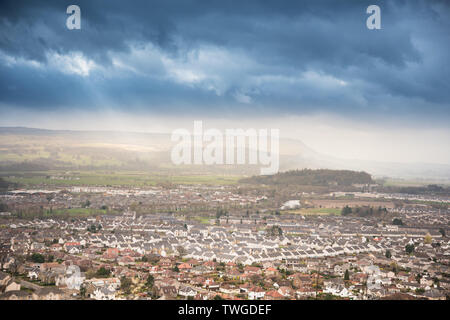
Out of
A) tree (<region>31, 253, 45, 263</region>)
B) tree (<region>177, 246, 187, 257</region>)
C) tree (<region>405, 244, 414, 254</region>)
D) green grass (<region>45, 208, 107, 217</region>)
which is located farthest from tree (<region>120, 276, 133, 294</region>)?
green grass (<region>45, 208, 107, 217</region>)

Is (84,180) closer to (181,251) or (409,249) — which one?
(181,251)

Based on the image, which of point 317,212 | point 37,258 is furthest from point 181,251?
point 317,212

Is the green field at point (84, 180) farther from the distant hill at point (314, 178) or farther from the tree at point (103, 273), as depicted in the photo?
the tree at point (103, 273)

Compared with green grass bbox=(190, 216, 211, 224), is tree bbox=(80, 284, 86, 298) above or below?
below

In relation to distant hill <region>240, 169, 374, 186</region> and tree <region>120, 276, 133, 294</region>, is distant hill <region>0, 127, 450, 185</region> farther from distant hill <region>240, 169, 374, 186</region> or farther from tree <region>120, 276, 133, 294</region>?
tree <region>120, 276, 133, 294</region>

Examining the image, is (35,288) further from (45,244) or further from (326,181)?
(326,181)

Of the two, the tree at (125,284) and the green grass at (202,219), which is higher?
the green grass at (202,219)

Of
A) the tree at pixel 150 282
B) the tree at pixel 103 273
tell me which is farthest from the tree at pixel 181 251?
the tree at pixel 150 282
